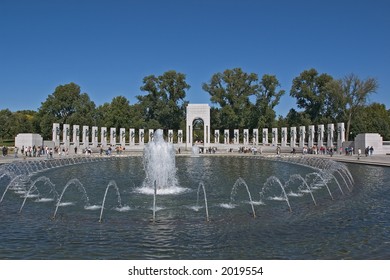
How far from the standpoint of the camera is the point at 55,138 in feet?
174

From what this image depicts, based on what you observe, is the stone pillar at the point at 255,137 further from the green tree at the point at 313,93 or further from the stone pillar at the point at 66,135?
the stone pillar at the point at 66,135

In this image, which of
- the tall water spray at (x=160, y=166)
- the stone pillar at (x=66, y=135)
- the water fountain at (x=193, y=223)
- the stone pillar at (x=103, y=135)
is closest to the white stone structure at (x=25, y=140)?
the stone pillar at (x=66, y=135)

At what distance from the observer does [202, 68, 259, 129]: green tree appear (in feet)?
228

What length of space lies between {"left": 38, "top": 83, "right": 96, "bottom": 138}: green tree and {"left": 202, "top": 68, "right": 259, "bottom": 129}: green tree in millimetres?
23545

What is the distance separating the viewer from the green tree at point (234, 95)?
69.4 metres

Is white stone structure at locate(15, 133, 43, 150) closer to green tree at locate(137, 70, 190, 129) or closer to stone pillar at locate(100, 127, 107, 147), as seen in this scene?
stone pillar at locate(100, 127, 107, 147)

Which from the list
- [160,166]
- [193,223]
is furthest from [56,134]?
Answer: [193,223]

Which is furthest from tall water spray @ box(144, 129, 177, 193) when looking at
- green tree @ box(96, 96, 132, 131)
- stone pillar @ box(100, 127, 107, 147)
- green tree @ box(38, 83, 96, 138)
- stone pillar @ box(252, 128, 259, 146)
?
green tree @ box(96, 96, 132, 131)

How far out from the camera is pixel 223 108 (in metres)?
69.7

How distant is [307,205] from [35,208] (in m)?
9.06

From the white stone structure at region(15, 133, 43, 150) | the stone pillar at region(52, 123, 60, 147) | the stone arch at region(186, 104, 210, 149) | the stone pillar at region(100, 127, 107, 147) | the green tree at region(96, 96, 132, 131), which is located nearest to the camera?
the white stone structure at region(15, 133, 43, 150)

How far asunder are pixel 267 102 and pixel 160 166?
5626 centimetres

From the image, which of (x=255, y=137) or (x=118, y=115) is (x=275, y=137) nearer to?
(x=255, y=137)
